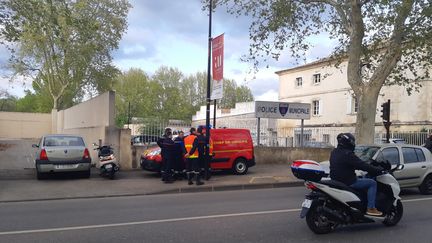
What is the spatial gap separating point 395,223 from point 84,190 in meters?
8.79

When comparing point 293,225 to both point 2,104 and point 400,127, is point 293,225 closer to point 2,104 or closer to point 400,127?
point 400,127

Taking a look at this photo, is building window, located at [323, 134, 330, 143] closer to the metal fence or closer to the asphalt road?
the metal fence

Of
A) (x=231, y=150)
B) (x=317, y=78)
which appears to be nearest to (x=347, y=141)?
(x=231, y=150)

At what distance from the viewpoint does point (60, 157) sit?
1511 centimetres

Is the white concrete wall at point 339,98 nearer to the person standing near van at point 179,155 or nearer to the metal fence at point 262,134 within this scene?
the metal fence at point 262,134

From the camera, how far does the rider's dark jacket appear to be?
25.0 ft

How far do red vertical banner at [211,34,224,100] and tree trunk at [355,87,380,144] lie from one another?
6289 mm

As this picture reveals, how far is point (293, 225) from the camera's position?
8305mm

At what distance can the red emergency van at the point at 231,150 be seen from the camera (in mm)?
16844

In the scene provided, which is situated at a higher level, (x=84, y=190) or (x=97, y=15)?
(x=97, y=15)

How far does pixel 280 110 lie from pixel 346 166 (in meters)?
14.9

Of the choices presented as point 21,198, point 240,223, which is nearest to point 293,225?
point 240,223

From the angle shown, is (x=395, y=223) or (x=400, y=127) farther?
(x=400, y=127)

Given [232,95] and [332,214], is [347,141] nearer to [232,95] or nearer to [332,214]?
[332,214]
